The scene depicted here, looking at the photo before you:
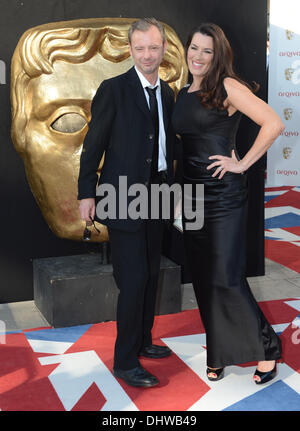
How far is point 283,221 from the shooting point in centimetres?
654

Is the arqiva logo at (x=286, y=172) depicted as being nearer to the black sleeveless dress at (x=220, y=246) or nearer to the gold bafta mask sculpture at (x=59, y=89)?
the gold bafta mask sculpture at (x=59, y=89)

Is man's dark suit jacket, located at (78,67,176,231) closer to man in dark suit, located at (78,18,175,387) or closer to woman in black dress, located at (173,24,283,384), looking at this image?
man in dark suit, located at (78,18,175,387)

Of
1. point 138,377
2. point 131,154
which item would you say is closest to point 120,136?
point 131,154

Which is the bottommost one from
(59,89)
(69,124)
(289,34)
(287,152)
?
(287,152)

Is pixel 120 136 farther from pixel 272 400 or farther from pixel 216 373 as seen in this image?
pixel 272 400

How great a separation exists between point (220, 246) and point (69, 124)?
128 cm

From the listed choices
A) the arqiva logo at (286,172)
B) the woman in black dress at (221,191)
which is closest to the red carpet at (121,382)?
the woman in black dress at (221,191)

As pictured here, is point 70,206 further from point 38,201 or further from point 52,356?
point 52,356

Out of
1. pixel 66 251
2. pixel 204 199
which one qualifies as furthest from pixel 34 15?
pixel 204 199

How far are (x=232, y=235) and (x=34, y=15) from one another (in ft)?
6.28

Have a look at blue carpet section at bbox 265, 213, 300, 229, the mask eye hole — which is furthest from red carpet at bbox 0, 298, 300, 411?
blue carpet section at bbox 265, 213, 300, 229

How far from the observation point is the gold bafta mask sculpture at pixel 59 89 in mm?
3410

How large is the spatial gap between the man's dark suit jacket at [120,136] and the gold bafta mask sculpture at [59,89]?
0.82 meters

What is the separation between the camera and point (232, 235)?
104 inches
